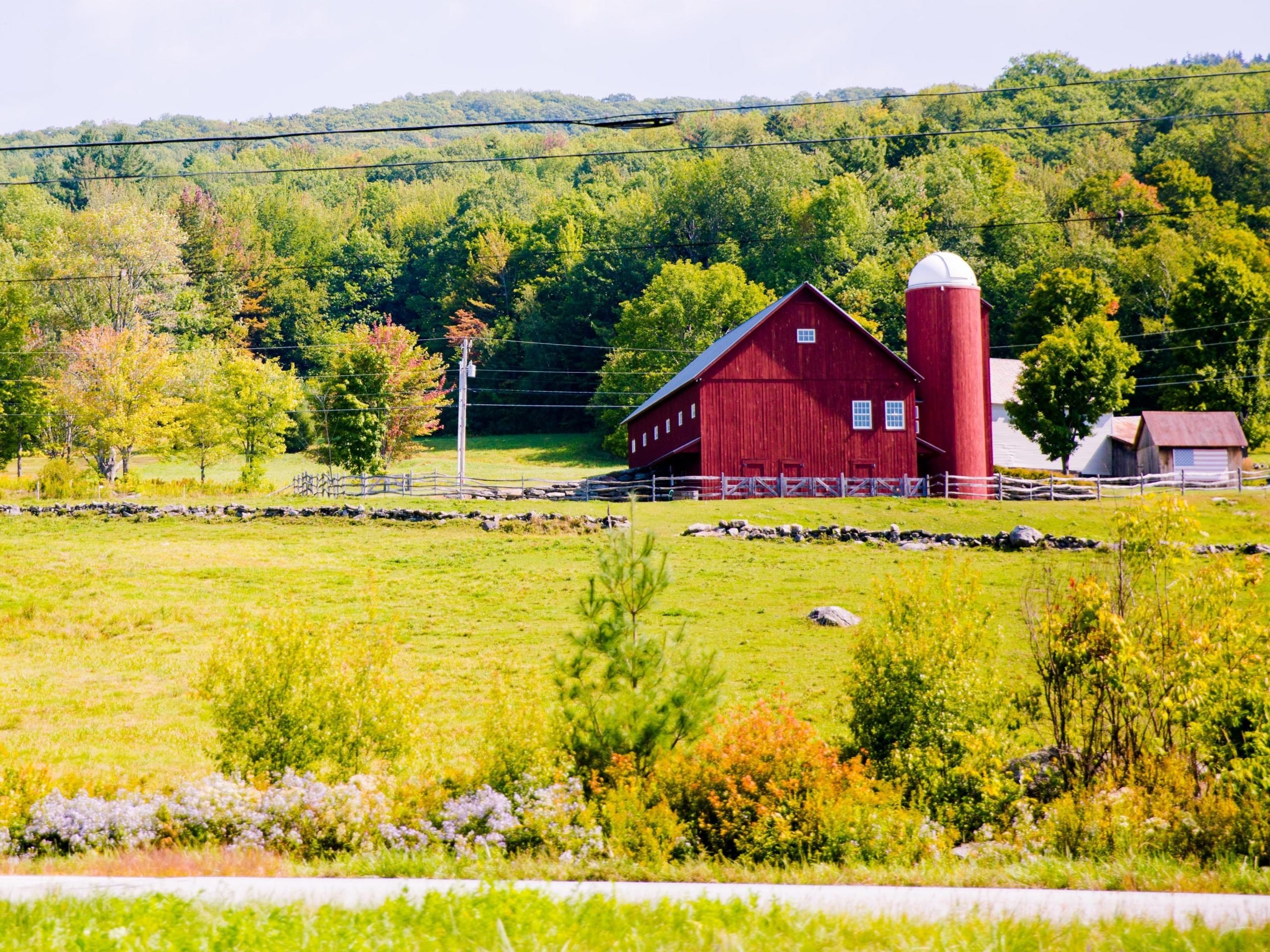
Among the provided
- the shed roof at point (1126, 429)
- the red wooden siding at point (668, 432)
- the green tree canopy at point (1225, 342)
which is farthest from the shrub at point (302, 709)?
the green tree canopy at point (1225, 342)

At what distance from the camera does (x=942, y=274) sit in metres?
46.2

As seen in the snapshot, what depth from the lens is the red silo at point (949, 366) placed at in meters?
45.5

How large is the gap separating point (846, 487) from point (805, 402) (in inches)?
147

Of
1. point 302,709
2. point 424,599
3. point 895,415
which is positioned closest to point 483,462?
point 895,415

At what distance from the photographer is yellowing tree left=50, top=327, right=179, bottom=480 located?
5216 cm

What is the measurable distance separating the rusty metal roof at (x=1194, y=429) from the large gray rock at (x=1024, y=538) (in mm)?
23940

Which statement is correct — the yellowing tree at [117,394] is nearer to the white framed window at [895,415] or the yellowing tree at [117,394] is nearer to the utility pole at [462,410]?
the utility pole at [462,410]

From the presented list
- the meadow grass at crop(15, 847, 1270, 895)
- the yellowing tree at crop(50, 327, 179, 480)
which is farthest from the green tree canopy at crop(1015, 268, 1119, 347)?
the meadow grass at crop(15, 847, 1270, 895)

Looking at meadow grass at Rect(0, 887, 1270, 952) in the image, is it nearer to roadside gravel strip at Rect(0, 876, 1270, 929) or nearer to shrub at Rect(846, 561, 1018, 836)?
roadside gravel strip at Rect(0, 876, 1270, 929)

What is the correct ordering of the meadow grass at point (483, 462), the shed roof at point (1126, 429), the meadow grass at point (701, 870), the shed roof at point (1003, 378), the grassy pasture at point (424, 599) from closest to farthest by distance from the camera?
the meadow grass at point (701, 870), the grassy pasture at point (424, 599), the shed roof at point (1126, 429), the shed roof at point (1003, 378), the meadow grass at point (483, 462)

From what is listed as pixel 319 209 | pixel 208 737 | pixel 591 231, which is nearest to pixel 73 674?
pixel 208 737

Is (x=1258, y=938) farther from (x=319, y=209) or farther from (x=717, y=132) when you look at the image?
(x=717, y=132)

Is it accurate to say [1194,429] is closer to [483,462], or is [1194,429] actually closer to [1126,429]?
[1126,429]

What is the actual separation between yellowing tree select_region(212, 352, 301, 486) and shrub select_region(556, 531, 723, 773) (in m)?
43.0
